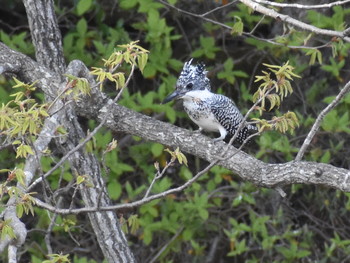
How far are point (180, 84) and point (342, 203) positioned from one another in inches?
66.2

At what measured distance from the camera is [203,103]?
169 inches

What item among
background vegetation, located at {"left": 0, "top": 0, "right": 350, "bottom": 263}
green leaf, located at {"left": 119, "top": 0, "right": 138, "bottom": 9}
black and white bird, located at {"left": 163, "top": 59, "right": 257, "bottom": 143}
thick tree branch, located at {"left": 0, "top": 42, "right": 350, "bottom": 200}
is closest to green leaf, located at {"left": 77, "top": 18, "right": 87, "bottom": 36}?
background vegetation, located at {"left": 0, "top": 0, "right": 350, "bottom": 263}

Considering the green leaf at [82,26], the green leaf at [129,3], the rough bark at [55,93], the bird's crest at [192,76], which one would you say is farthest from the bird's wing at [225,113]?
the green leaf at [82,26]

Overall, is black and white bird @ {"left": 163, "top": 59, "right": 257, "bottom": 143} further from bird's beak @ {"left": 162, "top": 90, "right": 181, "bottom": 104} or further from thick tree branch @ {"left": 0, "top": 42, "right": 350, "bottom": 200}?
thick tree branch @ {"left": 0, "top": 42, "right": 350, "bottom": 200}

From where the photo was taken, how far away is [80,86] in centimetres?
273

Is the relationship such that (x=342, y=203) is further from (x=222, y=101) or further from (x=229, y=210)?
(x=222, y=101)

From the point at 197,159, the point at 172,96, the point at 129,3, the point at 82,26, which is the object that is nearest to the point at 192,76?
the point at 172,96

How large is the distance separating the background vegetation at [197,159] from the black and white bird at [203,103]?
0.54 meters

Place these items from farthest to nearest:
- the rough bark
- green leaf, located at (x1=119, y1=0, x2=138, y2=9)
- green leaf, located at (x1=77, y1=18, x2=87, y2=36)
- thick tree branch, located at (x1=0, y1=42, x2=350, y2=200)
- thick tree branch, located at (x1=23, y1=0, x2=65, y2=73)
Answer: green leaf, located at (x1=77, y1=18, x2=87, y2=36) < green leaf, located at (x1=119, y1=0, x2=138, y2=9) < thick tree branch, located at (x1=23, y1=0, x2=65, y2=73) < the rough bark < thick tree branch, located at (x1=0, y1=42, x2=350, y2=200)

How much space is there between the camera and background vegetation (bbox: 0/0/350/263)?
4.98 m

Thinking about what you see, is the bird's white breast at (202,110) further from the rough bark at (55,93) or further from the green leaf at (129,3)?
the green leaf at (129,3)

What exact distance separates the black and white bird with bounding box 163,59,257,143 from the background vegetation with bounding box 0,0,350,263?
21.3 inches

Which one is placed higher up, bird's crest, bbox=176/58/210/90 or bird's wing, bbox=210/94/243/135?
bird's crest, bbox=176/58/210/90

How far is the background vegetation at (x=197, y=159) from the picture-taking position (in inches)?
196
